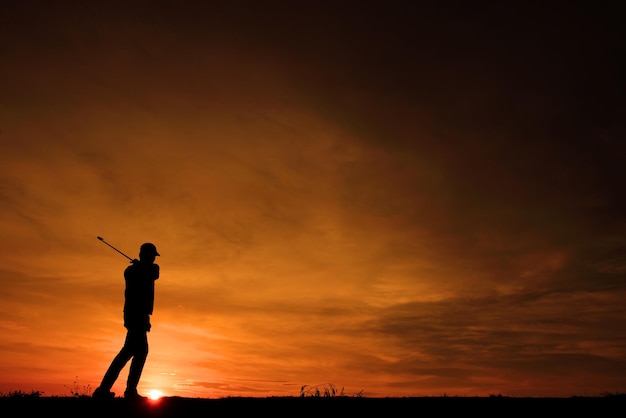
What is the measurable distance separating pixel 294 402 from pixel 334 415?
1.53m

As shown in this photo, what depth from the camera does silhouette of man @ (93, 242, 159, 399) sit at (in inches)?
391

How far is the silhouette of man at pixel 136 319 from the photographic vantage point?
9930 mm

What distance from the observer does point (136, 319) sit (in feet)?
34.1

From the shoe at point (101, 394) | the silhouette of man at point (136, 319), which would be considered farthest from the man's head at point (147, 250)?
the shoe at point (101, 394)

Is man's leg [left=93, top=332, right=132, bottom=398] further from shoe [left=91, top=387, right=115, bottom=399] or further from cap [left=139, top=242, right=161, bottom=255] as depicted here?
cap [left=139, top=242, right=161, bottom=255]

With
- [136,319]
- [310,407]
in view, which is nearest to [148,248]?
[136,319]

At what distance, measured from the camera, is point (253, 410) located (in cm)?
947

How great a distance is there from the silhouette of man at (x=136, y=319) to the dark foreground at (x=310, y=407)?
0.38m

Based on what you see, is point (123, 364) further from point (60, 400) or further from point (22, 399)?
point (22, 399)

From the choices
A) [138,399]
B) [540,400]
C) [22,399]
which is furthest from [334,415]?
[22,399]

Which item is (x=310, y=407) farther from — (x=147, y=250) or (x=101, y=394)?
(x=147, y=250)

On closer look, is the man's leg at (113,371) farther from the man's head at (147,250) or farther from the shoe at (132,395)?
the man's head at (147,250)

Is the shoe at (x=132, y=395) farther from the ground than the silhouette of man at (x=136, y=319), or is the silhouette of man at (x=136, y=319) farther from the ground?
the silhouette of man at (x=136, y=319)

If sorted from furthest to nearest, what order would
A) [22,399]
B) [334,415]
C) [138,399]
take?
[22,399], [138,399], [334,415]
